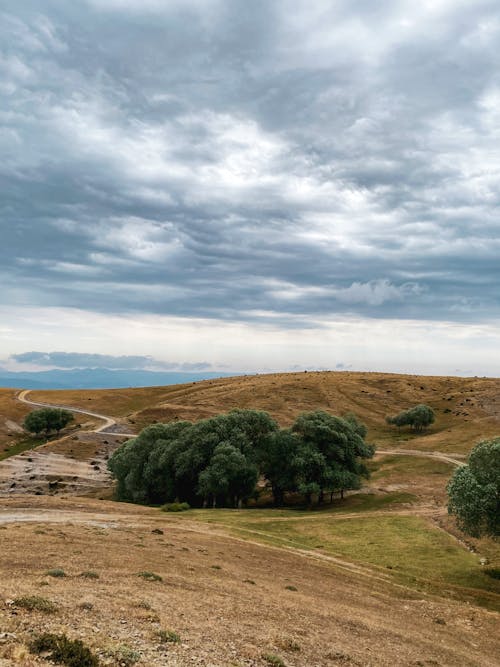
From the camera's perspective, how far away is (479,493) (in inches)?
1874

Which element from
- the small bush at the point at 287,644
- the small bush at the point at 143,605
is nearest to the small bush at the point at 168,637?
the small bush at the point at 143,605

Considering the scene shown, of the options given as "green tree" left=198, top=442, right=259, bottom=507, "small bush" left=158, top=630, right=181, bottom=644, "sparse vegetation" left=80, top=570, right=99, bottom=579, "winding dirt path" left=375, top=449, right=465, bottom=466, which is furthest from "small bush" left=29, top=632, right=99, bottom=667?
"winding dirt path" left=375, top=449, right=465, bottom=466

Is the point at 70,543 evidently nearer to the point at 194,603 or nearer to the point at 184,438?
the point at 194,603

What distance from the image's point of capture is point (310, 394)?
187 m

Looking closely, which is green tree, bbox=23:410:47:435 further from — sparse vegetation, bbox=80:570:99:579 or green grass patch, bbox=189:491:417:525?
sparse vegetation, bbox=80:570:99:579

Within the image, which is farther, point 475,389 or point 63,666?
point 475,389

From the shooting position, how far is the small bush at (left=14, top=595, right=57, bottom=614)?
59.0ft

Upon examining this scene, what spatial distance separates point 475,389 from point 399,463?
10124cm

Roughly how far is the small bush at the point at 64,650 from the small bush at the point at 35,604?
3022mm

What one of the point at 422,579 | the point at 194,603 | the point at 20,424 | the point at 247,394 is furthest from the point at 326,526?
the point at 20,424

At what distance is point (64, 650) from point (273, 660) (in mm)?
8286

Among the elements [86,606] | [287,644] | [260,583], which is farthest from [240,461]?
[86,606]

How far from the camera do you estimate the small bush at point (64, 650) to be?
14062 millimetres

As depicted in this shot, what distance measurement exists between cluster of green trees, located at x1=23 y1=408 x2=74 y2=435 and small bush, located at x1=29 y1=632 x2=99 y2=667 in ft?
516
